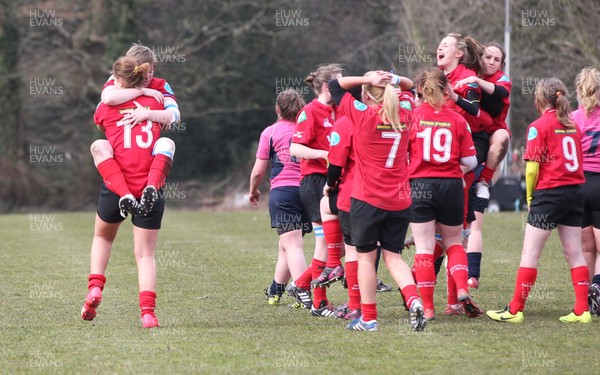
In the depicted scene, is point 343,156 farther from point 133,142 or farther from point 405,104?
point 133,142

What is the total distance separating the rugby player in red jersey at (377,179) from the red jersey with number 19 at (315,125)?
3.00 feet

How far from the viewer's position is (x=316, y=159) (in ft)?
26.8

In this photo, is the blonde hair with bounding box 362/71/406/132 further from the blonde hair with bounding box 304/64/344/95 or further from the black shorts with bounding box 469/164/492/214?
the black shorts with bounding box 469/164/492/214

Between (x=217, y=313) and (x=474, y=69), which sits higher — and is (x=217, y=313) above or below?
below

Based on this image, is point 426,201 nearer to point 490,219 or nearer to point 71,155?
point 490,219

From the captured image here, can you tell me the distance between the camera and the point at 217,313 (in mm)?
8328

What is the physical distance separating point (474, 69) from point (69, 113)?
1185 inches

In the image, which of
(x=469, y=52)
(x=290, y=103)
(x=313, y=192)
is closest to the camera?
(x=313, y=192)

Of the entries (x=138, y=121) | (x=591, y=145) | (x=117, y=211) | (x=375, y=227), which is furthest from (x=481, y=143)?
(x=117, y=211)

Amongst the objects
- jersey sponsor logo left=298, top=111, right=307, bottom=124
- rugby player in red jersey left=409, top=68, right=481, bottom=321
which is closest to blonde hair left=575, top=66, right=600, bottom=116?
rugby player in red jersey left=409, top=68, right=481, bottom=321

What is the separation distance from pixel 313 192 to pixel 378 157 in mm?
1411

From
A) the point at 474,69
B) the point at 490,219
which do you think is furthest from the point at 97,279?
the point at 490,219

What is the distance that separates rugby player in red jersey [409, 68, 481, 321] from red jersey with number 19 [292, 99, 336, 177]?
2.59 ft

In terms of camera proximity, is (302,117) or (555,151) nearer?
(555,151)
